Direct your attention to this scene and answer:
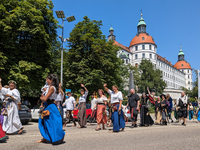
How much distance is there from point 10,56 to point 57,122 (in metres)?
15.7

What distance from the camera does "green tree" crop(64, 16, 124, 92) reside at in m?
26.3

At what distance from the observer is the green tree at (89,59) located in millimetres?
26344

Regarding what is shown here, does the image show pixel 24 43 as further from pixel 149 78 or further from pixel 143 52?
pixel 143 52

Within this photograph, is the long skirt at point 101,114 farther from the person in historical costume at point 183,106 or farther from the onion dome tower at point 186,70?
the onion dome tower at point 186,70

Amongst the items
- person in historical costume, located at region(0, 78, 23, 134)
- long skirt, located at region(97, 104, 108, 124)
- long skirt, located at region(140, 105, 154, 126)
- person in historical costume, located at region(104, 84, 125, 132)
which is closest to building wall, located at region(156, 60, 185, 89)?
long skirt, located at region(140, 105, 154, 126)

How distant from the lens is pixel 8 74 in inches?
744

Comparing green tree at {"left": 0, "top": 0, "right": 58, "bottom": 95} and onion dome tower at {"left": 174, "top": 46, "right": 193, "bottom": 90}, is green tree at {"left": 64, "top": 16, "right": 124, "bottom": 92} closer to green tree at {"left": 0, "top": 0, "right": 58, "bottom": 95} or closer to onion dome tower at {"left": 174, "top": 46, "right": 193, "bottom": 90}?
green tree at {"left": 0, "top": 0, "right": 58, "bottom": 95}

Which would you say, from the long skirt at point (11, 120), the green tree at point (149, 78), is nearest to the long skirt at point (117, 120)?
the long skirt at point (11, 120)

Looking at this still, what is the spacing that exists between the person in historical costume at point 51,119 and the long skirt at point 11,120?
261cm

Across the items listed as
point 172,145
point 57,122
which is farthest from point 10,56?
point 172,145

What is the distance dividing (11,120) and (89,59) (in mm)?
19517

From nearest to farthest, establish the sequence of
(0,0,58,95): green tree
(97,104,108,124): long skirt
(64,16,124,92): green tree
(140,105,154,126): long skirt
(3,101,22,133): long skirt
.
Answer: (3,101,22,133): long skirt
(97,104,108,124): long skirt
(140,105,154,126): long skirt
(0,0,58,95): green tree
(64,16,124,92): green tree

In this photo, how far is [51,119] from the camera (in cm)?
602

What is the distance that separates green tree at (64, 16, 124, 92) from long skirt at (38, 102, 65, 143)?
1919 centimetres
